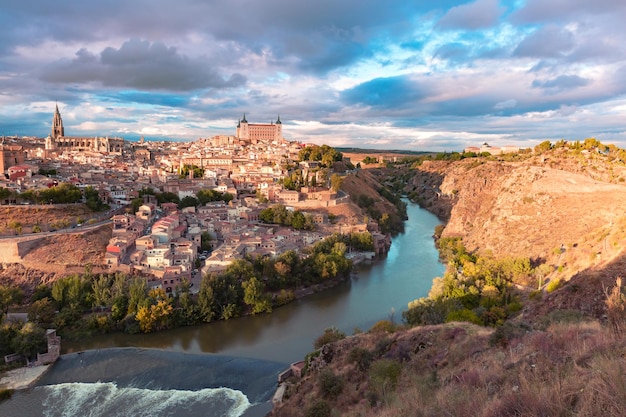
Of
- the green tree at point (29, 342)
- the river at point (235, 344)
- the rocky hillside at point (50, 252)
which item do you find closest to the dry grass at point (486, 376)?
the river at point (235, 344)

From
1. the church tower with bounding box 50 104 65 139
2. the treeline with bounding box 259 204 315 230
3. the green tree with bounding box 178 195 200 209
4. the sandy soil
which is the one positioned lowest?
the sandy soil

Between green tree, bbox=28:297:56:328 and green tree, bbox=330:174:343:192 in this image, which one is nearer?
green tree, bbox=28:297:56:328

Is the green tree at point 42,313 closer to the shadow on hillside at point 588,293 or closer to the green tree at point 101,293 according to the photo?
the green tree at point 101,293

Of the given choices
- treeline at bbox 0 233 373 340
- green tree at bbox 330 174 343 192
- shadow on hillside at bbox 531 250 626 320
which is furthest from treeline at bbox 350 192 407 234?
shadow on hillside at bbox 531 250 626 320

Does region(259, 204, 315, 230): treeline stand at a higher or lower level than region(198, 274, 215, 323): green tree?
higher

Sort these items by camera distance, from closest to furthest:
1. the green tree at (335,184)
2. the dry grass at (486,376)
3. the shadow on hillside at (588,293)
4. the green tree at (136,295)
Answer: the dry grass at (486,376)
the shadow on hillside at (588,293)
the green tree at (136,295)
the green tree at (335,184)

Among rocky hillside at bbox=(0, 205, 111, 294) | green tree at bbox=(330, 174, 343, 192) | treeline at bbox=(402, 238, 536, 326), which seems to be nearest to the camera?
treeline at bbox=(402, 238, 536, 326)

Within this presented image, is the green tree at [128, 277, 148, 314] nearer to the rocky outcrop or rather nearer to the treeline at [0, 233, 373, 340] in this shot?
the treeline at [0, 233, 373, 340]

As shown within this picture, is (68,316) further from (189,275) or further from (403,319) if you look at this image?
(403,319)
